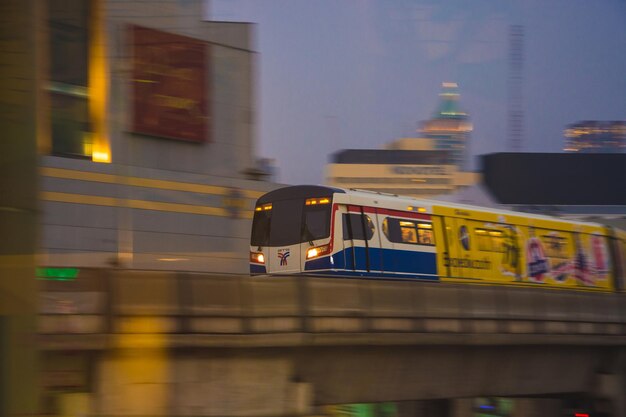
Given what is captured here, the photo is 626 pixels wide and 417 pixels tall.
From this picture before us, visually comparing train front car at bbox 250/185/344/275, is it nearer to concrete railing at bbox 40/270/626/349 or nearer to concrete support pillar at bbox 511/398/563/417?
concrete railing at bbox 40/270/626/349

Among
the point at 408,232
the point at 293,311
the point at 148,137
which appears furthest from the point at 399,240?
the point at 148,137

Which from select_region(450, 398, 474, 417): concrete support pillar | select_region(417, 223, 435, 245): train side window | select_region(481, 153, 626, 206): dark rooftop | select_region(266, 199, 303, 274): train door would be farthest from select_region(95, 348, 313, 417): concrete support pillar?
select_region(481, 153, 626, 206): dark rooftop

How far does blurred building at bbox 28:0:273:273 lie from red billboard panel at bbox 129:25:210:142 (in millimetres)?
33

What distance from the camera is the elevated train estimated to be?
68.7 ft

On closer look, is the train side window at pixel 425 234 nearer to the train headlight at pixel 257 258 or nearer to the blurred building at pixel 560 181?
the train headlight at pixel 257 258

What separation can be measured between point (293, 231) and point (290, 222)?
30 cm

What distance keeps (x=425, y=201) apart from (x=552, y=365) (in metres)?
5.45

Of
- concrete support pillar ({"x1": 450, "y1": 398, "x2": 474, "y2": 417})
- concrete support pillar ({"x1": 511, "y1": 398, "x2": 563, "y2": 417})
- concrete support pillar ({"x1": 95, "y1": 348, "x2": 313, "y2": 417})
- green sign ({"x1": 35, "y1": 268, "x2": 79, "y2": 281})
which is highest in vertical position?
green sign ({"x1": 35, "y1": 268, "x2": 79, "y2": 281})

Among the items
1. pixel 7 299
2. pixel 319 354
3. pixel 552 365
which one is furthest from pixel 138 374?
pixel 552 365

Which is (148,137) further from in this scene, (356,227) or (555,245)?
(555,245)

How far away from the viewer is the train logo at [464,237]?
24.0 metres

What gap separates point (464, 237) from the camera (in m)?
24.0

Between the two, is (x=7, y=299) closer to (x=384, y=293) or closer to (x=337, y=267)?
(x=384, y=293)

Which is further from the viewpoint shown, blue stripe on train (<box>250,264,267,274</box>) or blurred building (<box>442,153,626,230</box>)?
blurred building (<box>442,153,626,230</box>)
